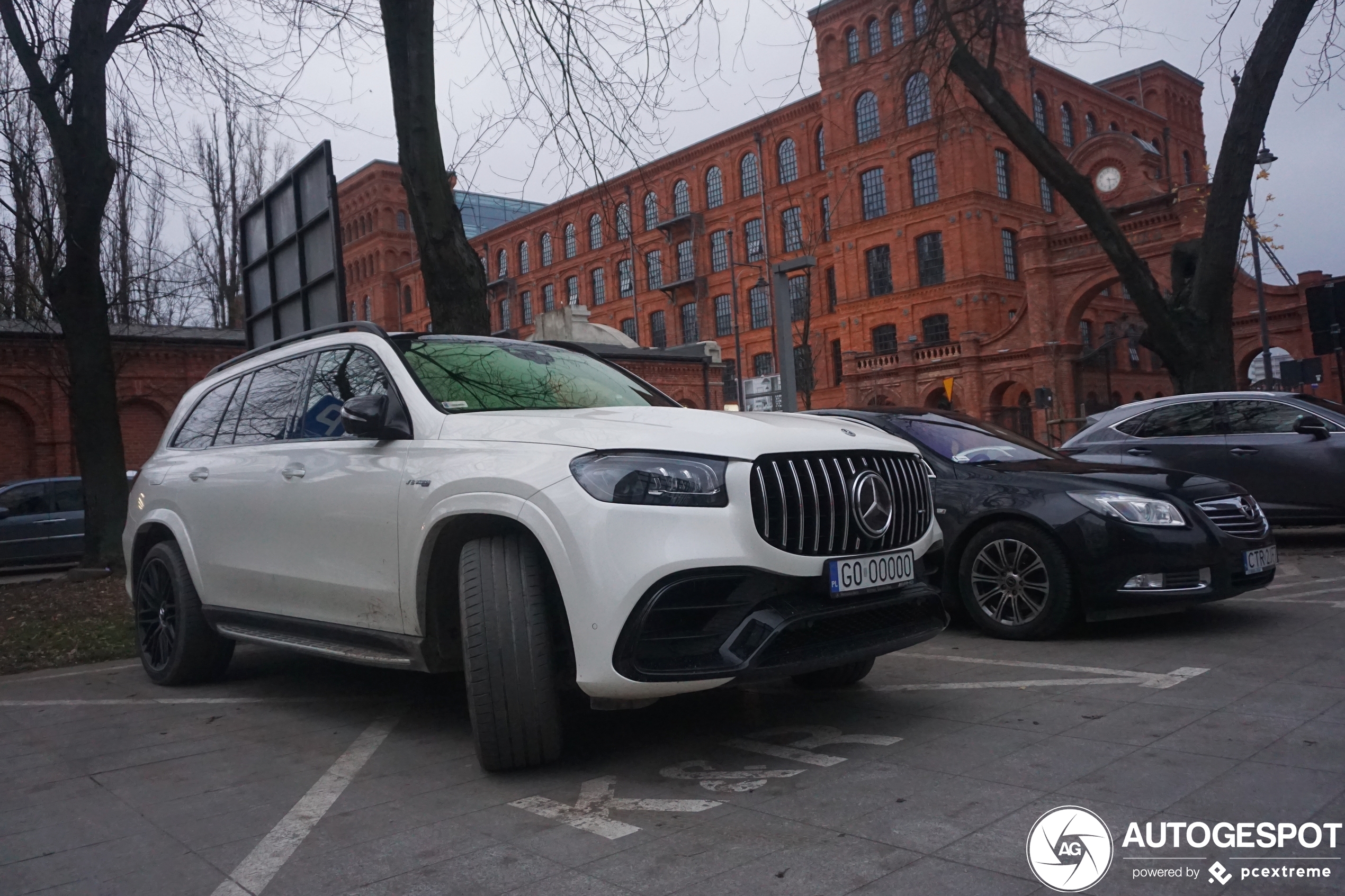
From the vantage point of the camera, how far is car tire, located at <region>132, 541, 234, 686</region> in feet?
19.9

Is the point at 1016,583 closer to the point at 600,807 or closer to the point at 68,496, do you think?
the point at 600,807

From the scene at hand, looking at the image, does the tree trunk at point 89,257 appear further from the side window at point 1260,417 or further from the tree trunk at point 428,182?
the side window at point 1260,417

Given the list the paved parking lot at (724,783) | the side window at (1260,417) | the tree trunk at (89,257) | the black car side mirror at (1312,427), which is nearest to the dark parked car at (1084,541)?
the paved parking lot at (724,783)

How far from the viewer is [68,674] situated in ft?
23.7

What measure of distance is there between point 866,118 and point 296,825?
52.5m

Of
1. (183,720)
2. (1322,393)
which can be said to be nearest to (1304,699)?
(183,720)

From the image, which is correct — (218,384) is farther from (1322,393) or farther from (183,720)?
(1322,393)

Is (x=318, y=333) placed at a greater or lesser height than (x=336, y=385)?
greater

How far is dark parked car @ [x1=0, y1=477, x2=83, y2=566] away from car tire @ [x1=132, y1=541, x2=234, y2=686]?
46.5 feet

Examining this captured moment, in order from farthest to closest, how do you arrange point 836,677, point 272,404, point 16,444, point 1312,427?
point 16,444, point 1312,427, point 272,404, point 836,677

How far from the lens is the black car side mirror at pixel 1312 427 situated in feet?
32.1

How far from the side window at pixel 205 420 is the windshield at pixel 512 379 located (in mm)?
1842

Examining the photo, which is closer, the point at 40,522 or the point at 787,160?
the point at 40,522

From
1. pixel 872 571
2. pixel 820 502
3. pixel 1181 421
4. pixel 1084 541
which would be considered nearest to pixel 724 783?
pixel 872 571
